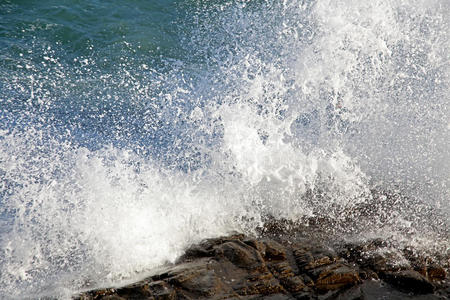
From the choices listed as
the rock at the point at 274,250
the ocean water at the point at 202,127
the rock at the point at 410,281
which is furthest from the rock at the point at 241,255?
the rock at the point at 410,281

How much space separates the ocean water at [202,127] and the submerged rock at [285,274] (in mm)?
324

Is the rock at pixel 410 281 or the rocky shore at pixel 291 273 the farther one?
the rock at pixel 410 281

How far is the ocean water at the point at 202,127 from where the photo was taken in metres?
4.45

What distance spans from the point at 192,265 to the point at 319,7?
19.5ft

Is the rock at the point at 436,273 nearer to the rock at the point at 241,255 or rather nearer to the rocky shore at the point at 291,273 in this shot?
the rocky shore at the point at 291,273

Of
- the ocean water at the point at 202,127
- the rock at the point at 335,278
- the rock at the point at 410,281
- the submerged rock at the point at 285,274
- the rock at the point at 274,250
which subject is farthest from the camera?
the ocean water at the point at 202,127

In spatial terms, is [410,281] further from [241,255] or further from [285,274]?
[241,255]

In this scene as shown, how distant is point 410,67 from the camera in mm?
7203

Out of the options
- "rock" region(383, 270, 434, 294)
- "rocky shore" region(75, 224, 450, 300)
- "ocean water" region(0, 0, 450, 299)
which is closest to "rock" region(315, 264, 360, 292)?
"rocky shore" region(75, 224, 450, 300)

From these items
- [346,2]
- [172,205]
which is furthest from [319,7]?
[172,205]

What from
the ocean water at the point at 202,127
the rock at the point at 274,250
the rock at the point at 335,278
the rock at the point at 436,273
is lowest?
the rock at the point at 436,273

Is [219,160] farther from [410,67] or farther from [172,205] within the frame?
[410,67]

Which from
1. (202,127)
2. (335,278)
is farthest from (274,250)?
(202,127)

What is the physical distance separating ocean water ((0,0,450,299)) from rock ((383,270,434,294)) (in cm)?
64
